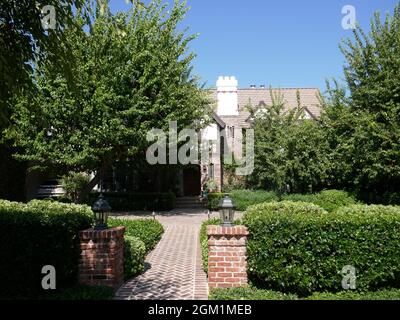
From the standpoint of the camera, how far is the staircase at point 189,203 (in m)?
25.1

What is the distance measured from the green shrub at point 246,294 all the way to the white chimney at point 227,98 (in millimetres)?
25416

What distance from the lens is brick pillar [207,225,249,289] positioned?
262 inches

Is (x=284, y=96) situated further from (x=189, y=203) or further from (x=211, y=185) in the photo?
(x=189, y=203)

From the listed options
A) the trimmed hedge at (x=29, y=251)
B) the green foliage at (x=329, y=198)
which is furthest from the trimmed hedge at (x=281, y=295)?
the green foliage at (x=329, y=198)

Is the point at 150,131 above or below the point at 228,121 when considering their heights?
below

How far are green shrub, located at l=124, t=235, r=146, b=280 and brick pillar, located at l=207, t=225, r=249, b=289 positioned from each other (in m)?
1.92

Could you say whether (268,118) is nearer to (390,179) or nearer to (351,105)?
(351,105)

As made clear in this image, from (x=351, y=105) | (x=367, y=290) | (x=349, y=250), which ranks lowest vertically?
(x=367, y=290)

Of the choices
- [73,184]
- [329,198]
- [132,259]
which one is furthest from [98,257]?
[73,184]

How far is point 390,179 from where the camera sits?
1891 centimetres

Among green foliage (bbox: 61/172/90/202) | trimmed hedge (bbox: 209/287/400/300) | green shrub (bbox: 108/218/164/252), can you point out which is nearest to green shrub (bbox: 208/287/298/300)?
trimmed hedge (bbox: 209/287/400/300)

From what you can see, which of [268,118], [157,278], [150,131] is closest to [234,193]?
[268,118]

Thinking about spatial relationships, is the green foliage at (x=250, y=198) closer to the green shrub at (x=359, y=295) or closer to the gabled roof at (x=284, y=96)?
the gabled roof at (x=284, y=96)
